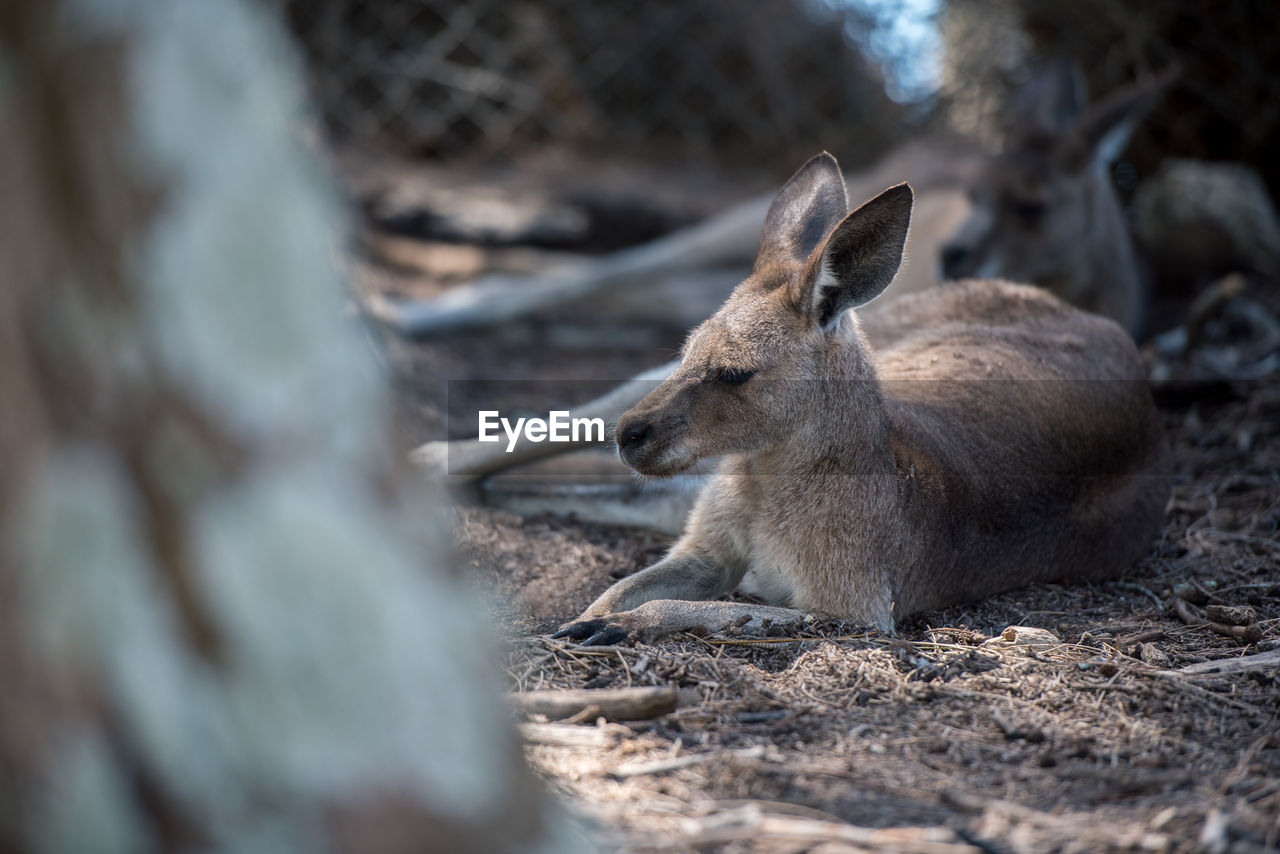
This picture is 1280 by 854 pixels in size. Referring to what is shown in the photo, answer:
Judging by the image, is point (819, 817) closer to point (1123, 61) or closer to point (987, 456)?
point (987, 456)

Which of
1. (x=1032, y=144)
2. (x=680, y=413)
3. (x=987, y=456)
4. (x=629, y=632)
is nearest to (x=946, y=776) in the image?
(x=629, y=632)

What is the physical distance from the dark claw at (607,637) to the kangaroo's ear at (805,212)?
4.00 ft

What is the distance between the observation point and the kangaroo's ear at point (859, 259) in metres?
2.78

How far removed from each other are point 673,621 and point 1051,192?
160 inches

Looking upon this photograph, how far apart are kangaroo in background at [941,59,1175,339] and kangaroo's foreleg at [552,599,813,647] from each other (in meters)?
3.26

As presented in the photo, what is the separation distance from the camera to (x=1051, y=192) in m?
5.80

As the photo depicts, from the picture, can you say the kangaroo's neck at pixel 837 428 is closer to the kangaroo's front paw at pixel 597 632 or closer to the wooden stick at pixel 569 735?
the kangaroo's front paw at pixel 597 632

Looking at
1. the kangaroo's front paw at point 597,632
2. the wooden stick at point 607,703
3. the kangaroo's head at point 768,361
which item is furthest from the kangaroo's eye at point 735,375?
the wooden stick at point 607,703

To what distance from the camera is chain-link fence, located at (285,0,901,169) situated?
7.43 m

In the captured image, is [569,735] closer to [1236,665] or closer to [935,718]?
[935,718]

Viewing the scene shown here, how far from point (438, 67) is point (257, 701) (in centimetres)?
692

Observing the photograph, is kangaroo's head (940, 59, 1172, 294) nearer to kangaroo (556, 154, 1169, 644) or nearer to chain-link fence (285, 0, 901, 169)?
chain-link fence (285, 0, 901, 169)

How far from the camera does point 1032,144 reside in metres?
5.90

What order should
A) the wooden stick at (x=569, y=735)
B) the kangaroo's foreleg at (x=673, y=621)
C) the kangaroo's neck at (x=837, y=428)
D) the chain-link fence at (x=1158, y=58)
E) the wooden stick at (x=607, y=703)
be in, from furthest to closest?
1. the chain-link fence at (x=1158, y=58)
2. the kangaroo's neck at (x=837, y=428)
3. the kangaroo's foreleg at (x=673, y=621)
4. the wooden stick at (x=607, y=703)
5. the wooden stick at (x=569, y=735)
